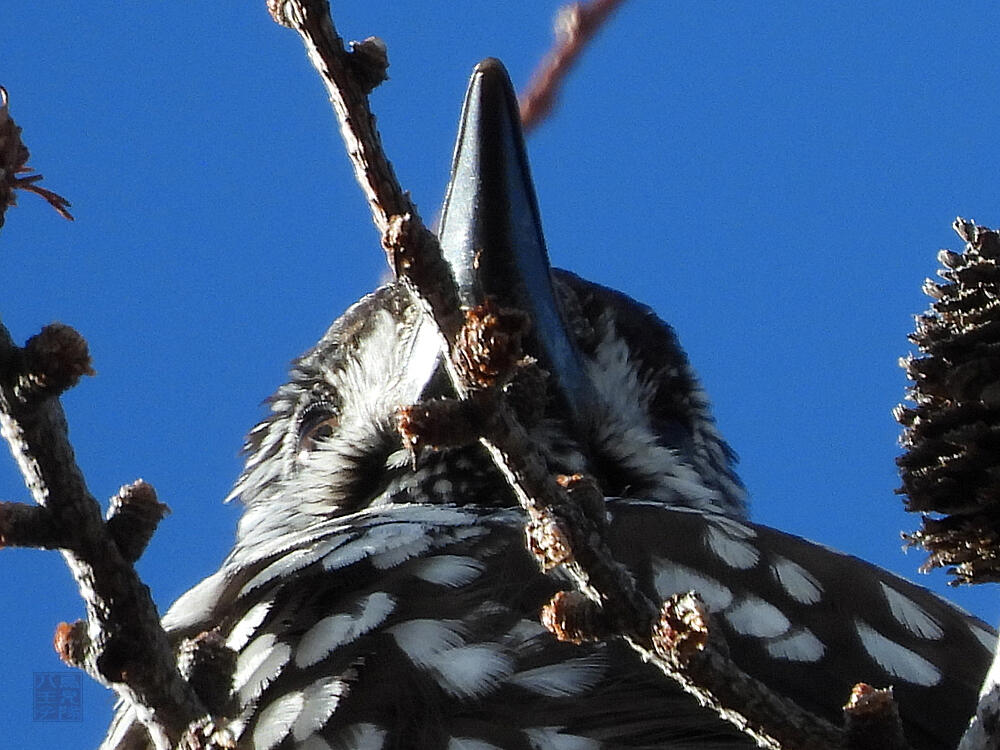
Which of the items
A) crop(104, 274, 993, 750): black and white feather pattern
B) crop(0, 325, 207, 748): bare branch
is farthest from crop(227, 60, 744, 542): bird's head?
crop(0, 325, 207, 748): bare branch

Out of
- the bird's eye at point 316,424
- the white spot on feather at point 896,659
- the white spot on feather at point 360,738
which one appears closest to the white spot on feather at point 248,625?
the white spot on feather at point 360,738

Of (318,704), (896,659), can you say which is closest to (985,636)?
(896,659)

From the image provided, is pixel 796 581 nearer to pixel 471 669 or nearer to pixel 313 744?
pixel 471 669

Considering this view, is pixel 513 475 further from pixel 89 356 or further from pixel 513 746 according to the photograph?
pixel 513 746

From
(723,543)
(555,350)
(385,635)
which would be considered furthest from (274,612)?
(555,350)

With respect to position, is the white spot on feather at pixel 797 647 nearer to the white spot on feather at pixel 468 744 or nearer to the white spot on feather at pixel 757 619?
the white spot on feather at pixel 757 619

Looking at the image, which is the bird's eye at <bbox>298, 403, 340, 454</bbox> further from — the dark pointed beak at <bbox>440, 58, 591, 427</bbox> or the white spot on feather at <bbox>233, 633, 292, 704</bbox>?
the white spot on feather at <bbox>233, 633, 292, 704</bbox>
